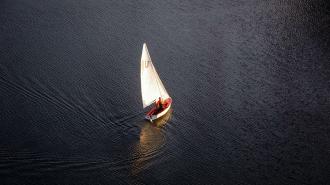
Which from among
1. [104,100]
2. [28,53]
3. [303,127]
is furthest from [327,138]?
[28,53]

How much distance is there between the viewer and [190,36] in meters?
38.6

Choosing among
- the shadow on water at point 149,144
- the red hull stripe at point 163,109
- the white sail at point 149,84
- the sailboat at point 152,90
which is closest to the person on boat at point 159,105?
the sailboat at point 152,90

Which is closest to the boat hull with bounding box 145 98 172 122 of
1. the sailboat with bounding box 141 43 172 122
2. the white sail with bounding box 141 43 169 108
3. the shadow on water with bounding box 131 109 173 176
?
the sailboat with bounding box 141 43 172 122

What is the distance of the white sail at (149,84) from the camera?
3019 centimetres

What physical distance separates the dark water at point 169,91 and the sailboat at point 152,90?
73cm

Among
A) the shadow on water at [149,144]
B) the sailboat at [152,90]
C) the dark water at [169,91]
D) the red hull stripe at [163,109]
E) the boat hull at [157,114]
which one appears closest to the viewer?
the dark water at [169,91]

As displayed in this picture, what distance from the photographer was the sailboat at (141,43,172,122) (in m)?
30.0

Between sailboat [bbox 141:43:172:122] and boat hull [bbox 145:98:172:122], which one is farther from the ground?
sailboat [bbox 141:43:172:122]

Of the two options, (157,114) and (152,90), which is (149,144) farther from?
(152,90)

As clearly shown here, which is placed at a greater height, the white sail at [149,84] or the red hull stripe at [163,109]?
the white sail at [149,84]

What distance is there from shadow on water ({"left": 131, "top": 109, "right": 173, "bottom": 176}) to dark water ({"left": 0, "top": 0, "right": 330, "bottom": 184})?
0.22 feet

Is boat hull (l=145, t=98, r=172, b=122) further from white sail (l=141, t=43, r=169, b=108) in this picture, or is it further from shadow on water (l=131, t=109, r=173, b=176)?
white sail (l=141, t=43, r=169, b=108)

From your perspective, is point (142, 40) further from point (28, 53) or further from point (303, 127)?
point (303, 127)

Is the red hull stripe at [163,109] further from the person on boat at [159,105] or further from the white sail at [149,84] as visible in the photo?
the white sail at [149,84]
